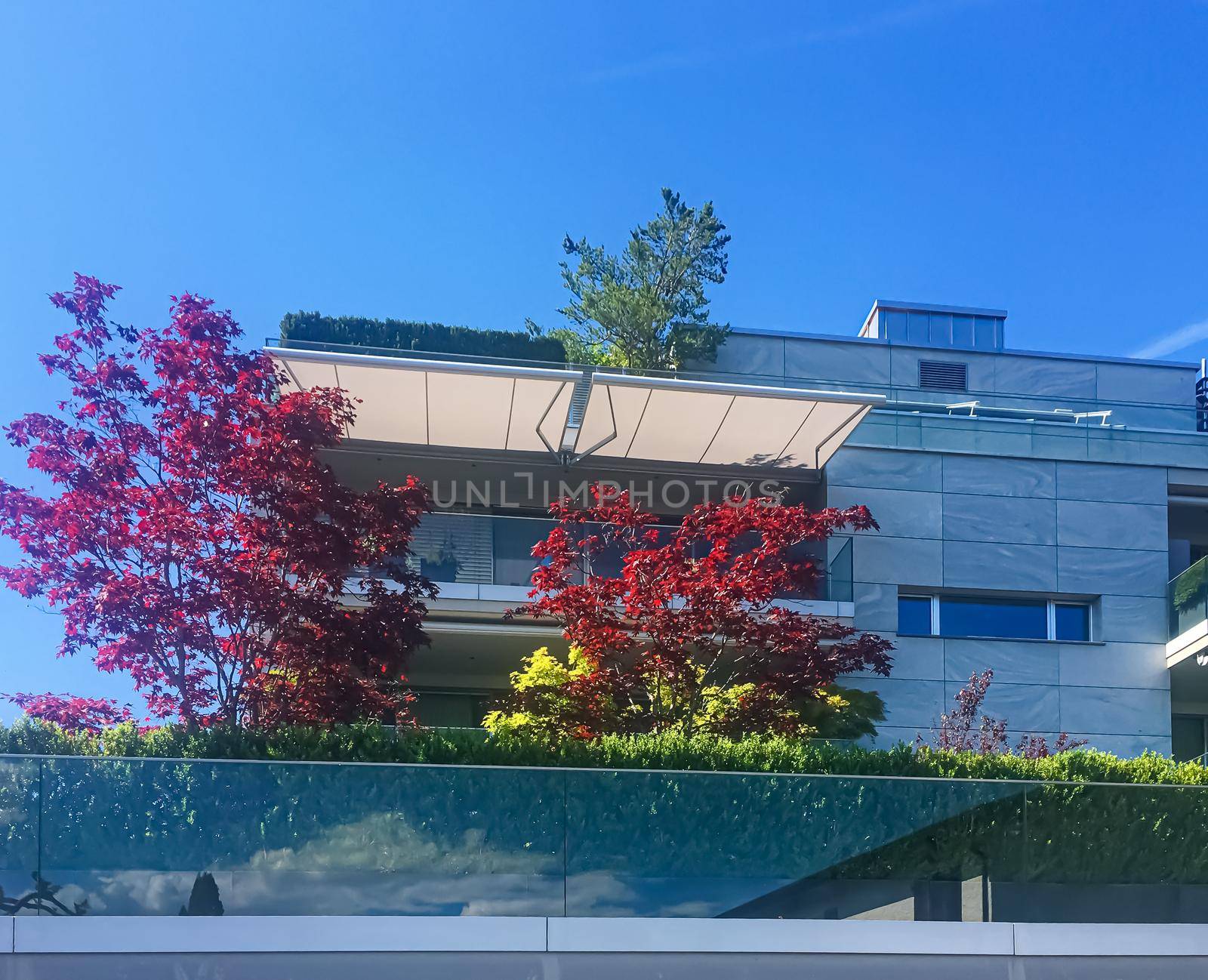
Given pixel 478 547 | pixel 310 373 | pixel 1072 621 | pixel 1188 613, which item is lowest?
pixel 1072 621

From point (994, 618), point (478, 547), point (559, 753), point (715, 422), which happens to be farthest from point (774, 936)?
point (994, 618)

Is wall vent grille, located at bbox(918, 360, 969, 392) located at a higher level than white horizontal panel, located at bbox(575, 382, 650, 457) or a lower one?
higher

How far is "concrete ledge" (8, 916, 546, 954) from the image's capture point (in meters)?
9.83

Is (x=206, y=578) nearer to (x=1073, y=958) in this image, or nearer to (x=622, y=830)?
(x=622, y=830)

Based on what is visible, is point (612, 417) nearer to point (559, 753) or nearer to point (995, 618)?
point (995, 618)

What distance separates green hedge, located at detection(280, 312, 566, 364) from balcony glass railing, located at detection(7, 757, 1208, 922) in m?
14.1

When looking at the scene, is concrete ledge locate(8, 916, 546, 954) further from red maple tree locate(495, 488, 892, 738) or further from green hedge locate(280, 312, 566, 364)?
green hedge locate(280, 312, 566, 364)

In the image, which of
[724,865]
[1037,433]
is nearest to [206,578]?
[724,865]

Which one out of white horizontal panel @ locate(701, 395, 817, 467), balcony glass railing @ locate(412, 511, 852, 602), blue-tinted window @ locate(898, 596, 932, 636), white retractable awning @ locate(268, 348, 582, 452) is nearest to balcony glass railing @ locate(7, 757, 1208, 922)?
balcony glass railing @ locate(412, 511, 852, 602)

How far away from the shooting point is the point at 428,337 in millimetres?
24297

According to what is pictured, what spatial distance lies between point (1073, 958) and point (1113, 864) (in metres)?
0.94

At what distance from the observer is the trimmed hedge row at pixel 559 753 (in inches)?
445

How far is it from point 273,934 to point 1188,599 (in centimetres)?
1566

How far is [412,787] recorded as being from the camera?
10508mm
